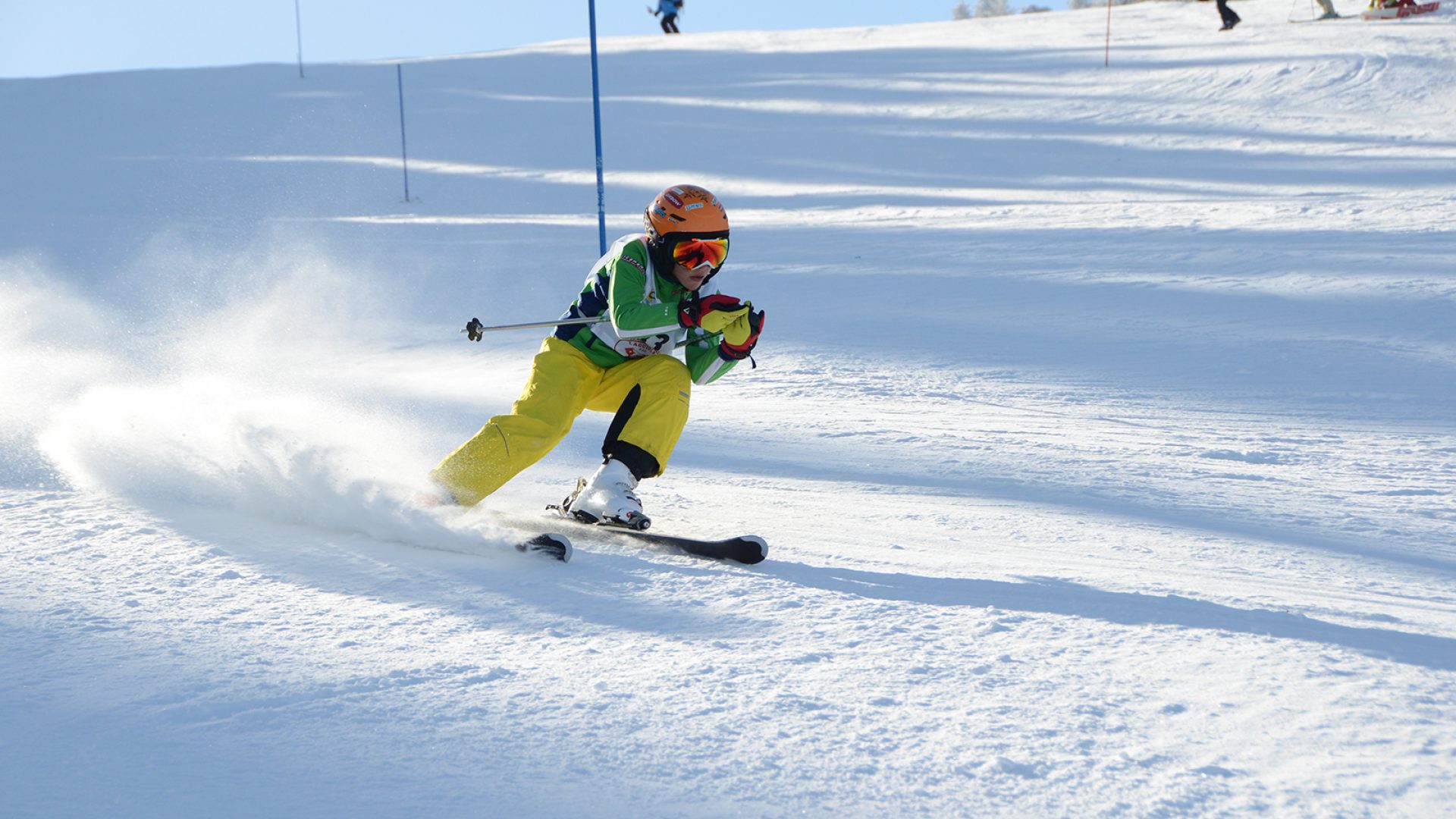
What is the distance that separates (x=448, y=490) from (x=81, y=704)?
5.31 ft

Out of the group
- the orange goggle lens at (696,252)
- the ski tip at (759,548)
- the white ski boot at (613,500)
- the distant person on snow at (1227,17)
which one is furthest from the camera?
the distant person on snow at (1227,17)

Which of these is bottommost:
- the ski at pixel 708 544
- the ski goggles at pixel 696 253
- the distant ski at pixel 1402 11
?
the ski at pixel 708 544

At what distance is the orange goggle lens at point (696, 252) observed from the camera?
4.31m

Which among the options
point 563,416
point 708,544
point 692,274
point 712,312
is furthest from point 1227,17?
point 708,544

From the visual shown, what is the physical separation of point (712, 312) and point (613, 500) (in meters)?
0.73

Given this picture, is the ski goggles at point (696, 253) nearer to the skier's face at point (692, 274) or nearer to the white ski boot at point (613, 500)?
the skier's face at point (692, 274)

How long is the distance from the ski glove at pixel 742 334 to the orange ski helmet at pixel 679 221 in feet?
0.85

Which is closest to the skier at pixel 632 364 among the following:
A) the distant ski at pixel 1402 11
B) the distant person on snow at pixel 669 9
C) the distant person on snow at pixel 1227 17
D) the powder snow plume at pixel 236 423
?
the powder snow plume at pixel 236 423

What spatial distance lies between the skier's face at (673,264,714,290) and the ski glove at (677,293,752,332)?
5.5 inches

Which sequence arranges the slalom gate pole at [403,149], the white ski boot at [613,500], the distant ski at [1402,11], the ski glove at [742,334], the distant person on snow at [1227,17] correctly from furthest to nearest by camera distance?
the distant person on snow at [1227,17] < the distant ski at [1402,11] < the slalom gate pole at [403,149] < the ski glove at [742,334] < the white ski boot at [613,500]

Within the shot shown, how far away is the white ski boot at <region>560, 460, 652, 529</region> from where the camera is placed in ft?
13.4

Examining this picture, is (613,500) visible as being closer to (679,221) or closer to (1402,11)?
(679,221)

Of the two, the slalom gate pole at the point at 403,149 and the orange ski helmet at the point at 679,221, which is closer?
the orange ski helmet at the point at 679,221

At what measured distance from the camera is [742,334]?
421 cm
